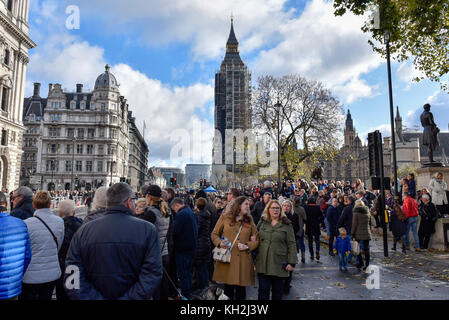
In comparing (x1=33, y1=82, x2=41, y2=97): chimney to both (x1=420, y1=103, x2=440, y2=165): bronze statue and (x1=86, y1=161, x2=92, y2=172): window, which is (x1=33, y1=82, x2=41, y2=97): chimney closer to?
(x1=86, y1=161, x2=92, y2=172): window

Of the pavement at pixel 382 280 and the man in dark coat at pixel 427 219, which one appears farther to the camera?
the man in dark coat at pixel 427 219

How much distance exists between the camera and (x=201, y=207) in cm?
704

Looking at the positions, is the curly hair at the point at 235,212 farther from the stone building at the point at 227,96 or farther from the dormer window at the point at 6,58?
the stone building at the point at 227,96

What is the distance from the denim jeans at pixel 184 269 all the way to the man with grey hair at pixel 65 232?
2.04 meters

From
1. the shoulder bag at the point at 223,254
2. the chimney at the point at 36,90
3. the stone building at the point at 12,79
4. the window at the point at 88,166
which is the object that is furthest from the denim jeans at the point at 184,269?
the chimney at the point at 36,90

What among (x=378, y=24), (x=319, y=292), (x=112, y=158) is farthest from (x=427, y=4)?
(x=112, y=158)

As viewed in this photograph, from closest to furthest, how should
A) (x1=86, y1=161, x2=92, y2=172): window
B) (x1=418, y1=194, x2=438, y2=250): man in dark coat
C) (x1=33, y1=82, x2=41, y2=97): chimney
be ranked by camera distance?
(x1=418, y1=194, x2=438, y2=250): man in dark coat → (x1=86, y1=161, x2=92, y2=172): window → (x1=33, y1=82, x2=41, y2=97): chimney

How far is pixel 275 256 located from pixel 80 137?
3141 inches

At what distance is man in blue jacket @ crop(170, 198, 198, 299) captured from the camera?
233 inches

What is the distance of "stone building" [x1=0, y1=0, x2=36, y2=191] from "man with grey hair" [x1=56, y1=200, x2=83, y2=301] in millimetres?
39904

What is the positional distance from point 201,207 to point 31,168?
88.5 m

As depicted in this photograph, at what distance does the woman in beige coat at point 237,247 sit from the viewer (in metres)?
4.82

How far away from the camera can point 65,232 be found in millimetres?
4742

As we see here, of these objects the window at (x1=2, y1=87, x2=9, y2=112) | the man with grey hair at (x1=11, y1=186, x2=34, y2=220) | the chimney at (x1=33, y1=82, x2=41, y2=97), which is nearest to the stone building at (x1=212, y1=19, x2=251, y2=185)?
the chimney at (x1=33, y1=82, x2=41, y2=97)
